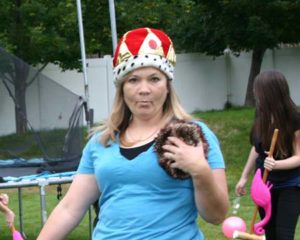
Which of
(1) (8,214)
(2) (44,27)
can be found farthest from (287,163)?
(2) (44,27)

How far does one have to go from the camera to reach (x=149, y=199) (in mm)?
2396

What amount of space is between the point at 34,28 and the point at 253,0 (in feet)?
19.5

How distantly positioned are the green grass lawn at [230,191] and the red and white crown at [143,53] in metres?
1.34

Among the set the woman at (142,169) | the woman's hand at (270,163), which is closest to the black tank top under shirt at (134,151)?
the woman at (142,169)

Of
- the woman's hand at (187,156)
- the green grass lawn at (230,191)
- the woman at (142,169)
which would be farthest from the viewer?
the green grass lawn at (230,191)

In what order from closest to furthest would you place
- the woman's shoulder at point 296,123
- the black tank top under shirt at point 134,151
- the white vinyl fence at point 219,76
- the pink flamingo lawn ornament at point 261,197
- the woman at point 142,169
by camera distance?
1. the woman at point 142,169
2. the black tank top under shirt at point 134,151
3. the pink flamingo lawn ornament at point 261,197
4. the woman's shoulder at point 296,123
5. the white vinyl fence at point 219,76

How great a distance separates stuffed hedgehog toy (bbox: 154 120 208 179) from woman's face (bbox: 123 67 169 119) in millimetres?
127

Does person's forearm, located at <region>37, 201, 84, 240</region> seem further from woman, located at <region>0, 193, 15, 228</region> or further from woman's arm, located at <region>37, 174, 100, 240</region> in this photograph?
woman, located at <region>0, 193, 15, 228</region>

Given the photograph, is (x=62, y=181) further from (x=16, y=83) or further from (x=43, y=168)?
(x=16, y=83)

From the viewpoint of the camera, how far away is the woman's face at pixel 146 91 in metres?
2.45

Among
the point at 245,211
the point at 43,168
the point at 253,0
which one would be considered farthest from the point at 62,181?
the point at 253,0

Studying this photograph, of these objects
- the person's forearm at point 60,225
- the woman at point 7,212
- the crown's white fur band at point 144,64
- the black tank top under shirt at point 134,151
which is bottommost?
the woman at point 7,212

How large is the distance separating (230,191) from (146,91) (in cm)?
799

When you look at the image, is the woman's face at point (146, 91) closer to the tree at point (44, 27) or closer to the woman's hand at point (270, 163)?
the woman's hand at point (270, 163)
